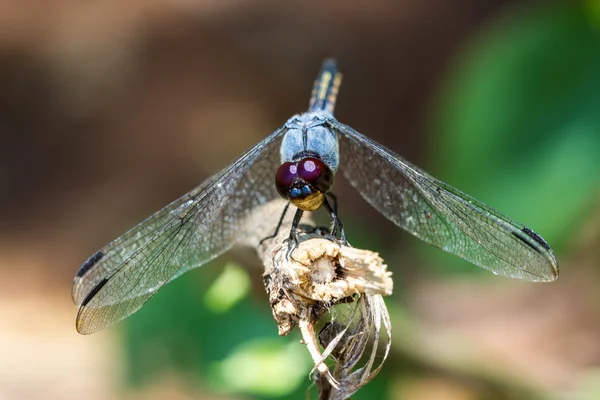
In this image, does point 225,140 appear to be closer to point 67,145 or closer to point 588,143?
point 67,145

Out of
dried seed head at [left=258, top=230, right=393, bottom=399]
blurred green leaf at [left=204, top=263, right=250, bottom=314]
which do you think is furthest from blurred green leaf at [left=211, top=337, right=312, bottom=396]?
dried seed head at [left=258, top=230, right=393, bottom=399]

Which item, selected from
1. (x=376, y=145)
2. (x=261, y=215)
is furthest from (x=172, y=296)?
(x=376, y=145)

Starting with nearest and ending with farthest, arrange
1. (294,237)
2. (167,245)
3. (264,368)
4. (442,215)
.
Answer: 1. (294,237)
2. (167,245)
3. (442,215)
4. (264,368)

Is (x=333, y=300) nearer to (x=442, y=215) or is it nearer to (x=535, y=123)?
(x=442, y=215)

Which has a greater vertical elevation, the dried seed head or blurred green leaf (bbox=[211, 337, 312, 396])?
blurred green leaf (bbox=[211, 337, 312, 396])

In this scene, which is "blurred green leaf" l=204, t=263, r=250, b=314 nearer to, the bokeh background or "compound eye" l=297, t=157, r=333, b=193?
the bokeh background

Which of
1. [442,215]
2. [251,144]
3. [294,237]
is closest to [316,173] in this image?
[294,237]
